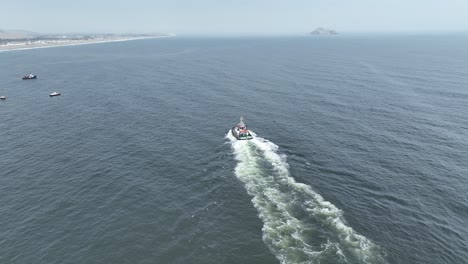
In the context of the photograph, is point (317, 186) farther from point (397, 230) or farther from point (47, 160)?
point (47, 160)

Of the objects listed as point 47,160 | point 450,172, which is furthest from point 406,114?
point 47,160

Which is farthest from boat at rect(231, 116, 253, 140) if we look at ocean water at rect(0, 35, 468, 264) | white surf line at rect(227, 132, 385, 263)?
white surf line at rect(227, 132, 385, 263)

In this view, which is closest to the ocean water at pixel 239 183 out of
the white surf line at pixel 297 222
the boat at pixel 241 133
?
the white surf line at pixel 297 222

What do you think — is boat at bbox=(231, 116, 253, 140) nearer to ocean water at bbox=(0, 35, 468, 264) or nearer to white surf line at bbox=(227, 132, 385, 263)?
ocean water at bbox=(0, 35, 468, 264)

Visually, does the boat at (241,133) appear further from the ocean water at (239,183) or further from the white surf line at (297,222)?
the white surf line at (297,222)

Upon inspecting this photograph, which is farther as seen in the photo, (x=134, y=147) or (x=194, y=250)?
(x=134, y=147)

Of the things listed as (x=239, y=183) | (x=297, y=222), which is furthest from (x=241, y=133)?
(x=297, y=222)
